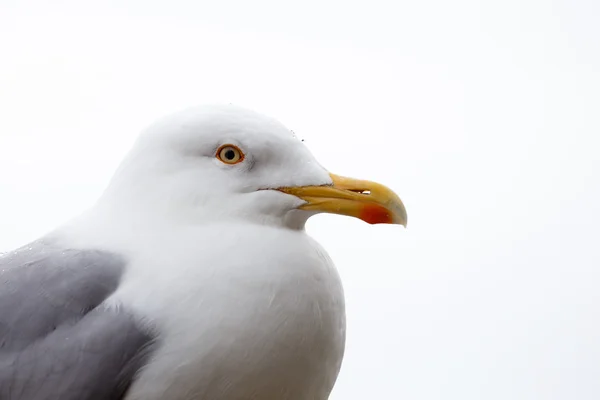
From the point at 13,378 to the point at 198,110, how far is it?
0.30 m

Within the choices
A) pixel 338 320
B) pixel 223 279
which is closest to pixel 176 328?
pixel 223 279

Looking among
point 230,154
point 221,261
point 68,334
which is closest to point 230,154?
point 230,154

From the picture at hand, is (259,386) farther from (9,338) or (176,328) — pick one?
(9,338)

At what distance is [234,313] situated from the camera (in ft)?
2.37

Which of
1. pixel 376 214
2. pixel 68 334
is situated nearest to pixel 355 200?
pixel 376 214

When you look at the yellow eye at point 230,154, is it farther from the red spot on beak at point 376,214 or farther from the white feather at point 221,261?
the red spot on beak at point 376,214

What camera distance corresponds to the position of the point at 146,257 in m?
0.76

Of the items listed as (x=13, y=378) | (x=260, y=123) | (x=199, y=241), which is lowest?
(x=13, y=378)

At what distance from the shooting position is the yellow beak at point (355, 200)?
0.80m

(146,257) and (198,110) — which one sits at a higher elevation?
(198,110)

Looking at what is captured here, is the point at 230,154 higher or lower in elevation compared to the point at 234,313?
higher

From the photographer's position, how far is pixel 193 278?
73 cm

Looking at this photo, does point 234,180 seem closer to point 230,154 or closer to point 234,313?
point 230,154

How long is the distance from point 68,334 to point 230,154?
0.73 feet
